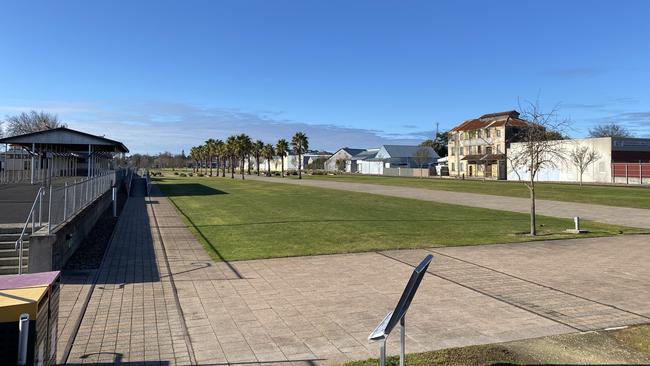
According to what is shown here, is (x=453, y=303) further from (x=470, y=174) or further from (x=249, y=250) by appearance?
(x=470, y=174)

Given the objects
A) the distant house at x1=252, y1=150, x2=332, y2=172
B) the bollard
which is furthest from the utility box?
the distant house at x1=252, y1=150, x2=332, y2=172

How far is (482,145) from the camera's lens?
88750mm

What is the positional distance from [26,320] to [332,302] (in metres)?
4.81

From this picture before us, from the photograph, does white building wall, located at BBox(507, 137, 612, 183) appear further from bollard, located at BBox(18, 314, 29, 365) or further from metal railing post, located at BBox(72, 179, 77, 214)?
bollard, located at BBox(18, 314, 29, 365)

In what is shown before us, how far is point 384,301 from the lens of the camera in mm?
7746

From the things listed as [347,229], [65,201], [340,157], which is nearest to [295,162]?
[340,157]

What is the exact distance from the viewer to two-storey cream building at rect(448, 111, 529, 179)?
82350mm

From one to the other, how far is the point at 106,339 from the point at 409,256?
7502mm

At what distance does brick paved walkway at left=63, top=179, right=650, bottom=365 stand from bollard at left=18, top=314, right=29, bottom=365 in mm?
1825

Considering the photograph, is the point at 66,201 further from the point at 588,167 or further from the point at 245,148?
the point at 245,148

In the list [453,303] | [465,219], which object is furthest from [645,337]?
[465,219]

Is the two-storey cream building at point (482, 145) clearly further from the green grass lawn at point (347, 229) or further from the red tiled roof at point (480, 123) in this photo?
the green grass lawn at point (347, 229)

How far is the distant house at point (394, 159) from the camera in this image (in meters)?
128

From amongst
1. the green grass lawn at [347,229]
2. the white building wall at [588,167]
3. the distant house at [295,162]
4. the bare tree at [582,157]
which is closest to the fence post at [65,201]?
the green grass lawn at [347,229]
